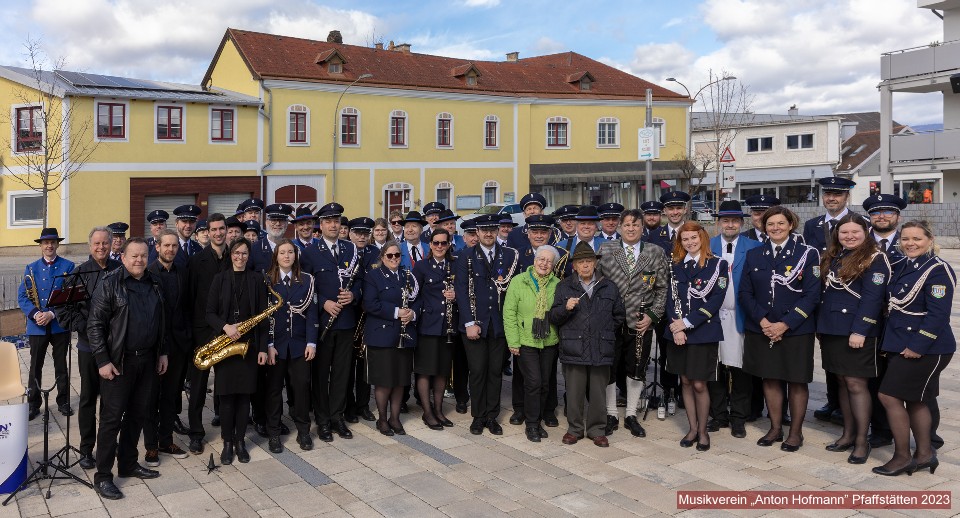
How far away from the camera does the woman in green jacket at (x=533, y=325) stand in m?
7.31

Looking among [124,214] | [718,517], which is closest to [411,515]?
[718,517]

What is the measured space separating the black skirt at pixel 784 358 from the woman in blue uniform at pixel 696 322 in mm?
327

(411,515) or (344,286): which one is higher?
(344,286)

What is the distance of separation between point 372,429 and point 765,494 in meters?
3.63

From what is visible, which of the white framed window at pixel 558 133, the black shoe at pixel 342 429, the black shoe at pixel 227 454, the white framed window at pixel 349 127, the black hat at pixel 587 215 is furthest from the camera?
the white framed window at pixel 558 133

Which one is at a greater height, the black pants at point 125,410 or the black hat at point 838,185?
the black hat at point 838,185

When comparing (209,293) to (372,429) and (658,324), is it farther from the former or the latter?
(658,324)

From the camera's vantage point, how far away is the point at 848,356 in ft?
21.5

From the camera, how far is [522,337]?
7410 millimetres

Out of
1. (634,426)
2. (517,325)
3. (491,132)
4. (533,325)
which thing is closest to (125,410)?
(517,325)

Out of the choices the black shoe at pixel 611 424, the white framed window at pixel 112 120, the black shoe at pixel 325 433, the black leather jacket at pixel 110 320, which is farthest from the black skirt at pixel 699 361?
the white framed window at pixel 112 120

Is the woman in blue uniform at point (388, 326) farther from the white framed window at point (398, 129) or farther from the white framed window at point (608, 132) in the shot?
the white framed window at point (608, 132)

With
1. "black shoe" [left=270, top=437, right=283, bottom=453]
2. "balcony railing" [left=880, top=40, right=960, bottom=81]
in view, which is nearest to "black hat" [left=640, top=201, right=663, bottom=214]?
"black shoe" [left=270, top=437, right=283, bottom=453]

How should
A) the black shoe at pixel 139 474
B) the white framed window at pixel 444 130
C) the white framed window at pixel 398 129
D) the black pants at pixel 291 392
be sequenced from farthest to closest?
the white framed window at pixel 444 130 < the white framed window at pixel 398 129 < the black pants at pixel 291 392 < the black shoe at pixel 139 474
